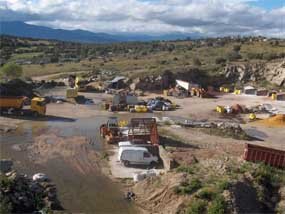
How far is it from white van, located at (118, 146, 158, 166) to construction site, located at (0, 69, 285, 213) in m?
0.06

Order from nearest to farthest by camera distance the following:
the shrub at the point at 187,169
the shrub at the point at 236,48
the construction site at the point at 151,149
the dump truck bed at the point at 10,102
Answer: the construction site at the point at 151,149
the shrub at the point at 187,169
the dump truck bed at the point at 10,102
the shrub at the point at 236,48

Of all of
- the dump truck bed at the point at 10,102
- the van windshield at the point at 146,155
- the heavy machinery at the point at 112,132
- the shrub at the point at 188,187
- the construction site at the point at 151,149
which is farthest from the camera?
the dump truck bed at the point at 10,102

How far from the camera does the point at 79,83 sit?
81.8m

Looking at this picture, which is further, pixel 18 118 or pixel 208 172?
pixel 18 118

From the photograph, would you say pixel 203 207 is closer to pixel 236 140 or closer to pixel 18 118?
pixel 236 140

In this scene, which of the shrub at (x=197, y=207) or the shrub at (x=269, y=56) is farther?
the shrub at (x=269, y=56)

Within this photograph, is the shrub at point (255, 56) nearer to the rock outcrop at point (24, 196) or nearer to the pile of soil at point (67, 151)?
the pile of soil at point (67, 151)

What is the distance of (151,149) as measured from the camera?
122 feet

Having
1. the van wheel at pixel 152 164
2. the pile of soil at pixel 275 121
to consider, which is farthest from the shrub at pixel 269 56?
the van wheel at pixel 152 164

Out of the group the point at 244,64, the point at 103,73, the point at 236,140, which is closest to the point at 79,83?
the point at 103,73

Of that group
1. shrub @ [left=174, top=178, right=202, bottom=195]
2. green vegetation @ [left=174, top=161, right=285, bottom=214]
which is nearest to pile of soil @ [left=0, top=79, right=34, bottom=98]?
green vegetation @ [left=174, top=161, right=285, bottom=214]

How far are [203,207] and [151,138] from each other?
53.0 ft

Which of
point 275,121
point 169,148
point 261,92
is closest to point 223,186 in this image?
point 169,148

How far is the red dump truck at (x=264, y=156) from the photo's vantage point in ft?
102
